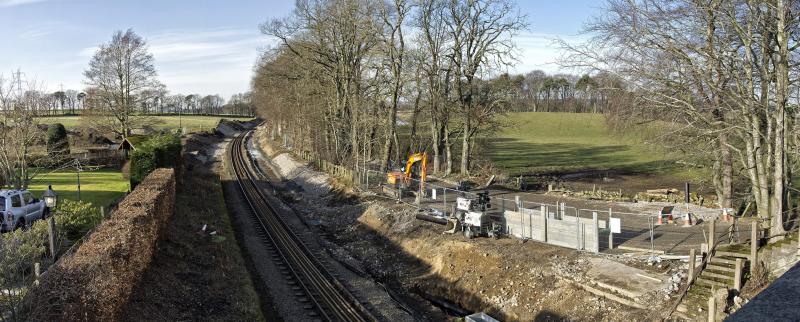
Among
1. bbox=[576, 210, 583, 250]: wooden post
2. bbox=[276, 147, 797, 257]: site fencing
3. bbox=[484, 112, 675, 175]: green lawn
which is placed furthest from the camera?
bbox=[484, 112, 675, 175]: green lawn

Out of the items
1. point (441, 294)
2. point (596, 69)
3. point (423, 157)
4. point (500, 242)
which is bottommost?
point (441, 294)

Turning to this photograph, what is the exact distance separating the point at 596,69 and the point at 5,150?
1057 inches

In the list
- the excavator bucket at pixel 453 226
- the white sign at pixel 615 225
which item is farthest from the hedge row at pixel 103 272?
the white sign at pixel 615 225

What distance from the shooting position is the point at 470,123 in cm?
4359

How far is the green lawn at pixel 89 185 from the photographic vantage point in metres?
31.8

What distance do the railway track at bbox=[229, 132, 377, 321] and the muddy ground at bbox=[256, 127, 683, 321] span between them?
202cm

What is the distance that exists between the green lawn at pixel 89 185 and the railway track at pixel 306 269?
8122 mm

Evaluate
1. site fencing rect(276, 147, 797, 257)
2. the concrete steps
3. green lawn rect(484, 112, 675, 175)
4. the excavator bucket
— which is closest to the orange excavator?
site fencing rect(276, 147, 797, 257)

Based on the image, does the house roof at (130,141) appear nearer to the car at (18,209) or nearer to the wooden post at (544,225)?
the car at (18,209)

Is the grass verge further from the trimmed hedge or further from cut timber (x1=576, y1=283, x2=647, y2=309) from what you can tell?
cut timber (x1=576, y1=283, x2=647, y2=309)

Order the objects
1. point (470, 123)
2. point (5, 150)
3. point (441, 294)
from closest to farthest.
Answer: point (441, 294)
point (5, 150)
point (470, 123)

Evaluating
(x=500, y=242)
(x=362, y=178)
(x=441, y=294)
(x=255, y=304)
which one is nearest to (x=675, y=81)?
(x=500, y=242)

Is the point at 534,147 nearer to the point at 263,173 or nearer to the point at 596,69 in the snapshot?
the point at 263,173

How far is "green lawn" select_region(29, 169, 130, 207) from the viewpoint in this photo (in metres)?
31.8
